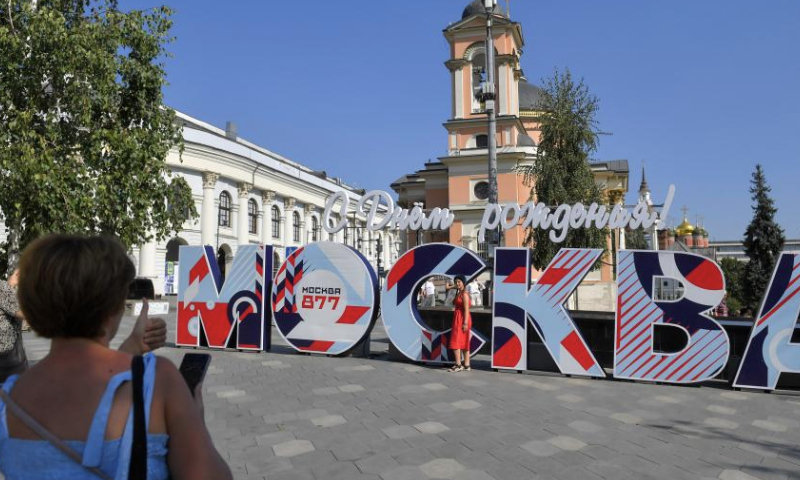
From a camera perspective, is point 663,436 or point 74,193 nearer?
point 663,436

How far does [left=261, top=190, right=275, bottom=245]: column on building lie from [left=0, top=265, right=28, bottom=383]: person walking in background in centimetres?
4610

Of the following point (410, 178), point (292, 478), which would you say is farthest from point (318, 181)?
point (292, 478)

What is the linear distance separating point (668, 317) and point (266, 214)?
44.1m

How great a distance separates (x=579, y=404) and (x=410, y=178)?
42.2m

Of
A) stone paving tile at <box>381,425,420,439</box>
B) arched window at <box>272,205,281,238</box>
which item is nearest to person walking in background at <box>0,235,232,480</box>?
stone paving tile at <box>381,425,420,439</box>

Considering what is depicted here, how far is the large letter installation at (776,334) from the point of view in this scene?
8.84 meters

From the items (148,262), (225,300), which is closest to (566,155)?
(225,300)

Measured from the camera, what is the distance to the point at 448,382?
30.1 feet

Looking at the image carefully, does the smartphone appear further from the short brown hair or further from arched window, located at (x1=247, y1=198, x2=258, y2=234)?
arched window, located at (x1=247, y1=198, x2=258, y2=234)

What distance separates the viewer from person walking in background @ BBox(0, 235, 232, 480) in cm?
142

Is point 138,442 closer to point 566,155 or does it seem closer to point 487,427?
point 487,427

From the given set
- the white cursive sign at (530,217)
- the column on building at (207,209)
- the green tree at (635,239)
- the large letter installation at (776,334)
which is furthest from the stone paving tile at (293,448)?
the column on building at (207,209)

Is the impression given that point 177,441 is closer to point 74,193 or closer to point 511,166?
point 74,193

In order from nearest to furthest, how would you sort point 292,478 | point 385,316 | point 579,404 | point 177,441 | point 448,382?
point 177,441, point 292,478, point 579,404, point 448,382, point 385,316
